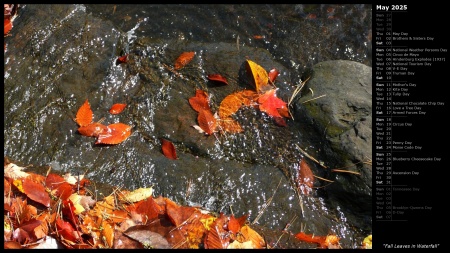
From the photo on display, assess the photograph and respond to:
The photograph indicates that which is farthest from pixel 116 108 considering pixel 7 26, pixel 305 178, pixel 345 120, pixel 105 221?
pixel 345 120

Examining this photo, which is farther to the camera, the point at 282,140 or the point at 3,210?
the point at 282,140

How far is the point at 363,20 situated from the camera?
4.58m

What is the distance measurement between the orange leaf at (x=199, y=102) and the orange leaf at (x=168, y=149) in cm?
42

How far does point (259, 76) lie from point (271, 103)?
0.95ft

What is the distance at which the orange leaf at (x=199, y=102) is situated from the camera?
12.5 ft

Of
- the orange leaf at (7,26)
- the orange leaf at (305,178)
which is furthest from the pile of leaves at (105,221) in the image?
the orange leaf at (7,26)

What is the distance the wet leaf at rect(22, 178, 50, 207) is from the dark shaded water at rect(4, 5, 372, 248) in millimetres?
324

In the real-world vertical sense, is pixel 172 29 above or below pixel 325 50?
above

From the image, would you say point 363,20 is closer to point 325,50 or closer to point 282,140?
point 325,50

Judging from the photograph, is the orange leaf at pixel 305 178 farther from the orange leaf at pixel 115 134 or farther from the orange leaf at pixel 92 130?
the orange leaf at pixel 92 130

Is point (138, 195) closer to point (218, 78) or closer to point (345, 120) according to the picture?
point (218, 78)
